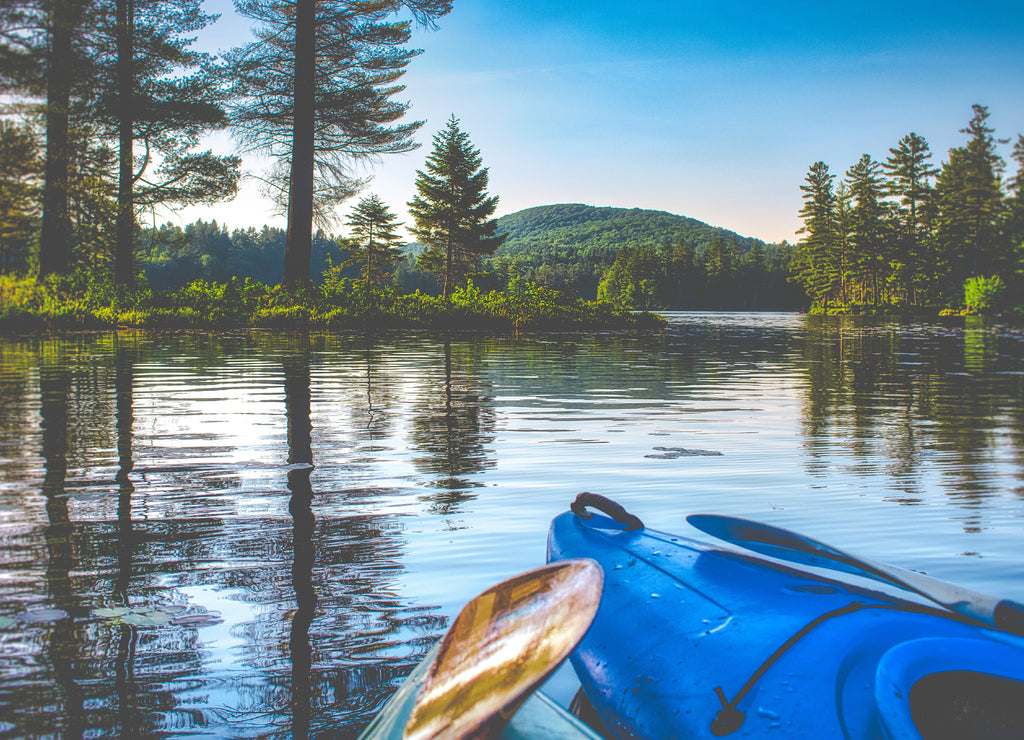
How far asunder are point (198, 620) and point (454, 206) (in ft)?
141

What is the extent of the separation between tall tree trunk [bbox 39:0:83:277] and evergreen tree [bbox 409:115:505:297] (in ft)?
81.2

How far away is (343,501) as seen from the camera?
3.53 metres

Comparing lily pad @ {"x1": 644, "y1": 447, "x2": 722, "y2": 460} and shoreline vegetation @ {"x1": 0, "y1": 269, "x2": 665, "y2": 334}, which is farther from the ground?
A: shoreline vegetation @ {"x1": 0, "y1": 269, "x2": 665, "y2": 334}

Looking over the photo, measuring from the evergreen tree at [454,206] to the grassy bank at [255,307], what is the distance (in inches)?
811

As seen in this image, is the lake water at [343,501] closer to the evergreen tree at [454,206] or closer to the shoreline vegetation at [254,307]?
the shoreline vegetation at [254,307]

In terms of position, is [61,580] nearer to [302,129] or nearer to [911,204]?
[302,129]

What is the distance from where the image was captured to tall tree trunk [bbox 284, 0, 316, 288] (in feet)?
56.0

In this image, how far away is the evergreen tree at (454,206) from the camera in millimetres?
42719

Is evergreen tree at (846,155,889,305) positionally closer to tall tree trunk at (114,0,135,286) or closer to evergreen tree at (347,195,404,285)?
evergreen tree at (347,195,404,285)

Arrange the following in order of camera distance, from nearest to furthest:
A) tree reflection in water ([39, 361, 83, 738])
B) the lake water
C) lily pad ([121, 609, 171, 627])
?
tree reflection in water ([39, 361, 83, 738]) → the lake water → lily pad ([121, 609, 171, 627])

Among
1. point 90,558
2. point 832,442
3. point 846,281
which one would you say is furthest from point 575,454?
point 846,281

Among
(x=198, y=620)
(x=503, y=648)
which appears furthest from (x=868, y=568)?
(x=198, y=620)

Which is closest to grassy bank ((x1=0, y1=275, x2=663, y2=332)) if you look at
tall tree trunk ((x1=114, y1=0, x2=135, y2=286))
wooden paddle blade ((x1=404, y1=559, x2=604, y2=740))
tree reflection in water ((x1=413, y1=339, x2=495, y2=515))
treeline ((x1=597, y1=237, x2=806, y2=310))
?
tall tree trunk ((x1=114, y1=0, x2=135, y2=286))

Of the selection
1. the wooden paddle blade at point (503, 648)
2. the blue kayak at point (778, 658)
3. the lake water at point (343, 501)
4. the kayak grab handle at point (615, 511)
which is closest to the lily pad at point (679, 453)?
the lake water at point (343, 501)
